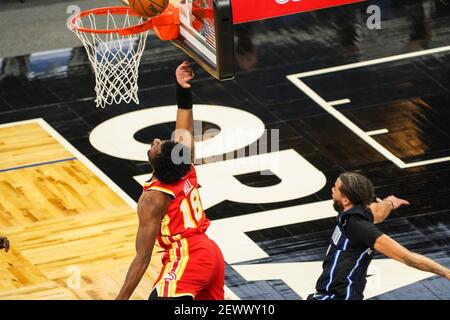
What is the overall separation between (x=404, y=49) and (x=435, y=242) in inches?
183

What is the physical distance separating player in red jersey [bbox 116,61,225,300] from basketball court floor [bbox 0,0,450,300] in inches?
72.6

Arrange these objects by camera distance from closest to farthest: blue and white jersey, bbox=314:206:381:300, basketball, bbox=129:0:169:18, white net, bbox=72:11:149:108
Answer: blue and white jersey, bbox=314:206:381:300
basketball, bbox=129:0:169:18
white net, bbox=72:11:149:108

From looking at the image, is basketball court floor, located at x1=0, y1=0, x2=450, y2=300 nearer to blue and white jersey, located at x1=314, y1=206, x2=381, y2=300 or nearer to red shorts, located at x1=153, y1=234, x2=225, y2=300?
red shorts, located at x1=153, y1=234, x2=225, y2=300

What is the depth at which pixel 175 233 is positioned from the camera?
27.5 ft

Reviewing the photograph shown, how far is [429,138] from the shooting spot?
12.9 meters

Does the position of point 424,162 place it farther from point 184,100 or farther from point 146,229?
point 146,229

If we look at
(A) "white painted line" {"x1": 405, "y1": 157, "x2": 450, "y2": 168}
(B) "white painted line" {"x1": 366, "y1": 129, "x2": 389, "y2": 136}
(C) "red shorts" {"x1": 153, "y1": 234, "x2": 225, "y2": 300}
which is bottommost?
(A) "white painted line" {"x1": 405, "y1": 157, "x2": 450, "y2": 168}

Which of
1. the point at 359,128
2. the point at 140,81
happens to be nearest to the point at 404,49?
the point at 359,128

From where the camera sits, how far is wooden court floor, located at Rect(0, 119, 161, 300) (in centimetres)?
1055

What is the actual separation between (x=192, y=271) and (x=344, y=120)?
5.44 meters

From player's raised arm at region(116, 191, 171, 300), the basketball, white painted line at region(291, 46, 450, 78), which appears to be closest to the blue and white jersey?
player's raised arm at region(116, 191, 171, 300)

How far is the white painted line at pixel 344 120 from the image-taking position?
12.6 meters

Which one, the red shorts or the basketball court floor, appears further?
the basketball court floor

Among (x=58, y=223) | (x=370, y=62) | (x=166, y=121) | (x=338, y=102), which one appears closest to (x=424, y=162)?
(x=338, y=102)
